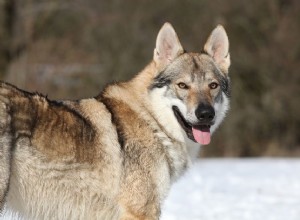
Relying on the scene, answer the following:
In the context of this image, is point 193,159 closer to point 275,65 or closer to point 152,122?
point 152,122

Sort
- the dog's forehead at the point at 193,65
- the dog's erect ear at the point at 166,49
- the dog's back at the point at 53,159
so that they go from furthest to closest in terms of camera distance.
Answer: the dog's erect ear at the point at 166,49 < the dog's forehead at the point at 193,65 < the dog's back at the point at 53,159

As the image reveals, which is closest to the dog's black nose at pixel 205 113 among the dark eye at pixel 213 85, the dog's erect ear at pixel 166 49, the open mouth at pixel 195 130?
the open mouth at pixel 195 130

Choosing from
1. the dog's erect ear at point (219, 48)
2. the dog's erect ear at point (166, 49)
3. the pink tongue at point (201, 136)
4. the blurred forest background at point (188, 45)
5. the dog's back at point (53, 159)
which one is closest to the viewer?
the dog's back at point (53, 159)

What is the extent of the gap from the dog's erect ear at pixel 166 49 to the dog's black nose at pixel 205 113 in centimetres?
57

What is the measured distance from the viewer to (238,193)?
9.63 m

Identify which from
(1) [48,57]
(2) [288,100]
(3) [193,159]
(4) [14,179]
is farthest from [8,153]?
(2) [288,100]

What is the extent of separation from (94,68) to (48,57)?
1.50 metres

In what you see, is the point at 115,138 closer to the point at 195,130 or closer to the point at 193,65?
the point at 195,130

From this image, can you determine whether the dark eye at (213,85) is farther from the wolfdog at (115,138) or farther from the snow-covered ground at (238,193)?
the snow-covered ground at (238,193)

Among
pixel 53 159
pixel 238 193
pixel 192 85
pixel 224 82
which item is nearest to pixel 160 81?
pixel 192 85

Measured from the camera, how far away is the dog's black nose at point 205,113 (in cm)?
476

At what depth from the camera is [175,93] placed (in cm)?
492

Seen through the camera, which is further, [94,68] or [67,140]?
[94,68]

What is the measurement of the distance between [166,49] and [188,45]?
12.6 m
